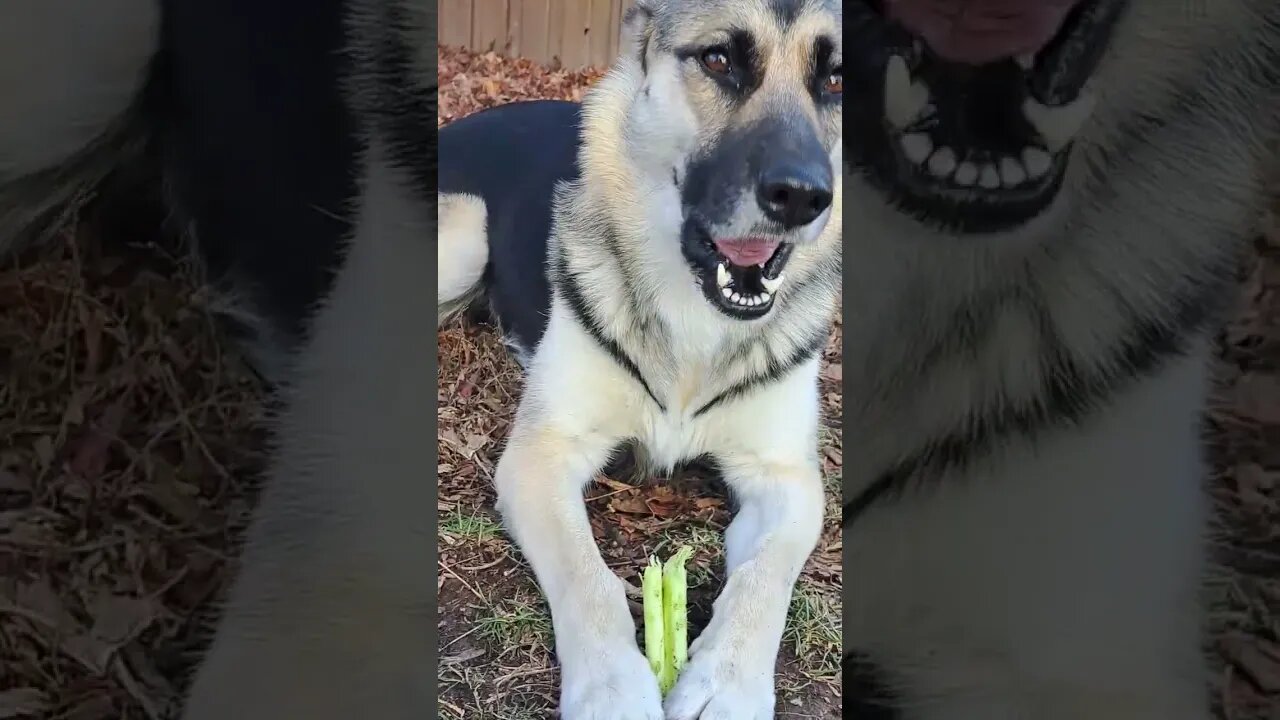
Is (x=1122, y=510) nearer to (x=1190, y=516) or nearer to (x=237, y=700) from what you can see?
(x=1190, y=516)

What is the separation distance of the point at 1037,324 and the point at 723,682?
1.57 ft

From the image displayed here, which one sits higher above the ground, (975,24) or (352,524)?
(975,24)

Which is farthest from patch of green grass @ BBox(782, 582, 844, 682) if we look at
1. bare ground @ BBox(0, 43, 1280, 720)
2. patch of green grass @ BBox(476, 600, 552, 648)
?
patch of green grass @ BBox(476, 600, 552, 648)

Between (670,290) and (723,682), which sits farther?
(670,290)

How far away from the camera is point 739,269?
88cm

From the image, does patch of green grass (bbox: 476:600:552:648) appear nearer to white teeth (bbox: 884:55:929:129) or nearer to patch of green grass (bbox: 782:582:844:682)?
patch of green grass (bbox: 782:582:844:682)

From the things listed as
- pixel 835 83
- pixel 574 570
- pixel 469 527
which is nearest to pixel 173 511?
pixel 469 527

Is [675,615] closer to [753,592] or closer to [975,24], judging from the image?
[753,592]

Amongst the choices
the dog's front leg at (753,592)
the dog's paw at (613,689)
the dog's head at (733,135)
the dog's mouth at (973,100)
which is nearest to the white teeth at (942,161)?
the dog's mouth at (973,100)

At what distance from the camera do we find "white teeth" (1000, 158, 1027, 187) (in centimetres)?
91

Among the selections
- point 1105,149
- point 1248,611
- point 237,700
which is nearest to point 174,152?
point 237,700

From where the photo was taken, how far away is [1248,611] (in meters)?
0.91

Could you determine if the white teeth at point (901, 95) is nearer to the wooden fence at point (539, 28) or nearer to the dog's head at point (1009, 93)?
the dog's head at point (1009, 93)

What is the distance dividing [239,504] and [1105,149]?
927mm
